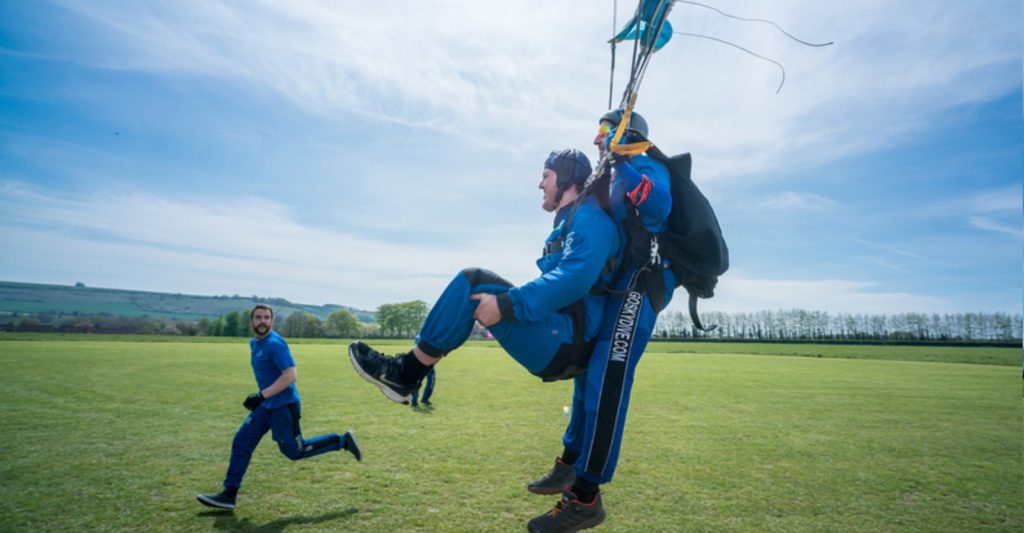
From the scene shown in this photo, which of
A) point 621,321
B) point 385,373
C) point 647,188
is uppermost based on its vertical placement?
point 647,188

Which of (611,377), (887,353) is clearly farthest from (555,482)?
(887,353)

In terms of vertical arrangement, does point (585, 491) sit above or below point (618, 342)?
below

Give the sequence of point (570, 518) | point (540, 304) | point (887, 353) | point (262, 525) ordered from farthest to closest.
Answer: point (887, 353) → point (262, 525) → point (570, 518) → point (540, 304)

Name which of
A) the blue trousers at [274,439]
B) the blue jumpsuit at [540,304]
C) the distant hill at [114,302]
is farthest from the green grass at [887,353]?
the distant hill at [114,302]

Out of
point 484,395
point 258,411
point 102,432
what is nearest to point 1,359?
point 102,432

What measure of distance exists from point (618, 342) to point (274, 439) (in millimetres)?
5198

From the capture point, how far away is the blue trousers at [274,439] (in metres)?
5.81

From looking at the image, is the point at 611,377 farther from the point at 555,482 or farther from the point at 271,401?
the point at 271,401

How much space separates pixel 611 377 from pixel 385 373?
1.40 m

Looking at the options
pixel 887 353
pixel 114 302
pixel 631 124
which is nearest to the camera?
pixel 631 124

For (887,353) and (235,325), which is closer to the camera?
(887,353)

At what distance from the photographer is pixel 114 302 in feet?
575

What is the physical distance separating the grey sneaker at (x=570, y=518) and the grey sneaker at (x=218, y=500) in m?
4.40

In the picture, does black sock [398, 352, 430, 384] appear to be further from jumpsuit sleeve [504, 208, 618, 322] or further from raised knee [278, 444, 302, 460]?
raised knee [278, 444, 302, 460]
